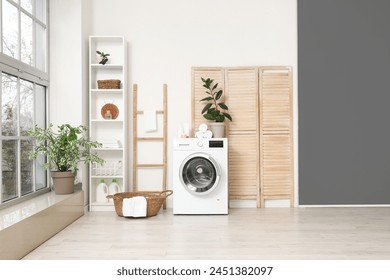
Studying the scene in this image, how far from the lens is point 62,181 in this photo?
182 inches

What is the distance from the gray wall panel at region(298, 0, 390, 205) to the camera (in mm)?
5422

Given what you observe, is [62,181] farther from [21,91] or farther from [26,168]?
[21,91]

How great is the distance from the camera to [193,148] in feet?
16.0

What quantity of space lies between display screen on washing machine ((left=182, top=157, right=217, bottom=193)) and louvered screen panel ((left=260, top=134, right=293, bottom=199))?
2.91 feet

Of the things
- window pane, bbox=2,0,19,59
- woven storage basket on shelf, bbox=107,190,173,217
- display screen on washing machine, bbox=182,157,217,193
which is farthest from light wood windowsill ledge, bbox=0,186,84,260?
window pane, bbox=2,0,19,59

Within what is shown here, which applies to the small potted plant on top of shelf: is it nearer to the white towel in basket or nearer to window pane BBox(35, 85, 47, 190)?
window pane BBox(35, 85, 47, 190)

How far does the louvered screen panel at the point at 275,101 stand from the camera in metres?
5.47

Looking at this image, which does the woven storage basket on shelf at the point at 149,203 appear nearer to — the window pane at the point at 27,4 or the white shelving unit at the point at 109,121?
the white shelving unit at the point at 109,121

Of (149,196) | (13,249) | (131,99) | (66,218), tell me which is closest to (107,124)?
(131,99)

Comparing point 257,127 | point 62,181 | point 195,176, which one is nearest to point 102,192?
point 62,181

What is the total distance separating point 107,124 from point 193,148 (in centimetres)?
129
